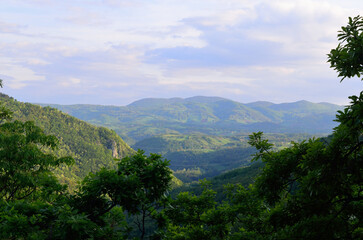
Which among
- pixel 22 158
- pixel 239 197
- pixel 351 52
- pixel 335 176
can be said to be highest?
pixel 351 52

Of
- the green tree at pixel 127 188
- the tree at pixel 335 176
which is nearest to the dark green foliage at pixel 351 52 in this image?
the tree at pixel 335 176

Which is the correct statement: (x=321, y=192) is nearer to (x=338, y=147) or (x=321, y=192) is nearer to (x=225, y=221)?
(x=338, y=147)

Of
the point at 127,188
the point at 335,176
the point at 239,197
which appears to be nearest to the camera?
the point at 335,176

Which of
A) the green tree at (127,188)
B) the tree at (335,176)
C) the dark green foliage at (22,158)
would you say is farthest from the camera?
the dark green foliage at (22,158)

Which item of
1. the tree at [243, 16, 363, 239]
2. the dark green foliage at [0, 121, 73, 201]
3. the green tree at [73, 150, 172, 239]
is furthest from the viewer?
the dark green foliage at [0, 121, 73, 201]

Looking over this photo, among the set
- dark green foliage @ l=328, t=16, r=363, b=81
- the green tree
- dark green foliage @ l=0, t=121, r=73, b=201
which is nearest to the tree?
dark green foliage @ l=328, t=16, r=363, b=81

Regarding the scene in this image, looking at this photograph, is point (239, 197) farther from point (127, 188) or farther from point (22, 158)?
point (22, 158)

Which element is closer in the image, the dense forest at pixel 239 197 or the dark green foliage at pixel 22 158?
the dense forest at pixel 239 197

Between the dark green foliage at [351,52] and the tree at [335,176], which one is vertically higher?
the dark green foliage at [351,52]

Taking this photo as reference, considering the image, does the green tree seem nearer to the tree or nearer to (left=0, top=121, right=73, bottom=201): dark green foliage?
the tree

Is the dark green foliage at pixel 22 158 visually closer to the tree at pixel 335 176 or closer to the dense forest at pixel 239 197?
the dense forest at pixel 239 197

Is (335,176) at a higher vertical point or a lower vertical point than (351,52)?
lower

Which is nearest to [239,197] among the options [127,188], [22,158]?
[127,188]

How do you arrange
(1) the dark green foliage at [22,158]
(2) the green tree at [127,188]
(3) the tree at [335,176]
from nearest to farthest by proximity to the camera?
1. (3) the tree at [335,176]
2. (2) the green tree at [127,188]
3. (1) the dark green foliage at [22,158]
